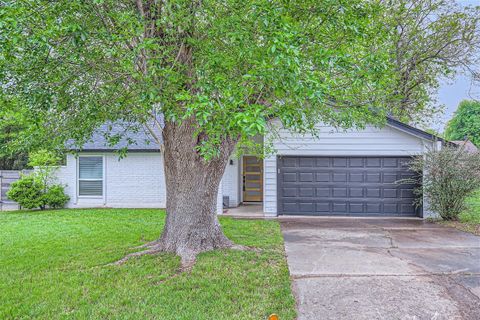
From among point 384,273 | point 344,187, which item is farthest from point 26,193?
point 384,273

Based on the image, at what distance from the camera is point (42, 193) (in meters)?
11.9

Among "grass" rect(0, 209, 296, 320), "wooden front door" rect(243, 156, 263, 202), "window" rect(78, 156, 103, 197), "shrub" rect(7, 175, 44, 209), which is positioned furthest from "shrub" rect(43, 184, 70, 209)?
"wooden front door" rect(243, 156, 263, 202)

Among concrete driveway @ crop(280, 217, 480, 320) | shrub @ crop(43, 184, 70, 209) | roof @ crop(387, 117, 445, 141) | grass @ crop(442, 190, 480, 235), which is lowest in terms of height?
concrete driveway @ crop(280, 217, 480, 320)

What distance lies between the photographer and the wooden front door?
43.8 feet

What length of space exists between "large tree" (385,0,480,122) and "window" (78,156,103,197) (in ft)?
39.3

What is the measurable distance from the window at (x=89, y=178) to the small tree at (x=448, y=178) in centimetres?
1075

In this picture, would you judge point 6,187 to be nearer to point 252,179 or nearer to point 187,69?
point 252,179

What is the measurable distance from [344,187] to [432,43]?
843cm

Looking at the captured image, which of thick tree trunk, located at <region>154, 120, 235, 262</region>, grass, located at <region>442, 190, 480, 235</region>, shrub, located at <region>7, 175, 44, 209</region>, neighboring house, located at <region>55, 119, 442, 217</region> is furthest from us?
shrub, located at <region>7, 175, 44, 209</region>

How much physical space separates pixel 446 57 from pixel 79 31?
596 inches

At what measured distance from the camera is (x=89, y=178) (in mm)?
12375

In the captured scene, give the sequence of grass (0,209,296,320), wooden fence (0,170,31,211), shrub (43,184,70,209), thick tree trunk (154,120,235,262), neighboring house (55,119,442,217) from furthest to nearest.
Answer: wooden fence (0,170,31,211) → shrub (43,184,70,209) → neighboring house (55,119,442,217) → thick tree trunk (154,120,235,262) → grass (0,209,296,320)

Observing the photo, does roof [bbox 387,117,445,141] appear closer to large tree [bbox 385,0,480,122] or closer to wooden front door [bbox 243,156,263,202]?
large tree [bbox 385,0,480,122]

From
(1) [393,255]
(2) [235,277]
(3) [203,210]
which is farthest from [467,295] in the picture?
(3) [203,210]
